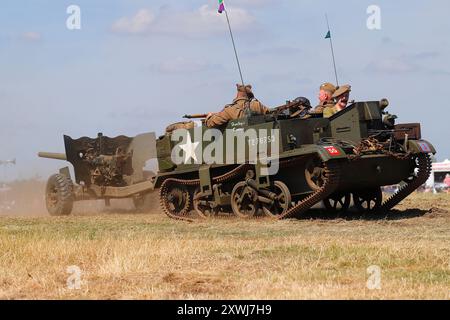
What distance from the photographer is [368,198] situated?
62.2ft

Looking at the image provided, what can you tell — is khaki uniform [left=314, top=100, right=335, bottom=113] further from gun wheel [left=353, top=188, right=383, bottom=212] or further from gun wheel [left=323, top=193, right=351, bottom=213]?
gun wheel [left=353, top=188, right=383, bottom=212]

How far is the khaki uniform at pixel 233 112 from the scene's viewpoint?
1831 centimetres

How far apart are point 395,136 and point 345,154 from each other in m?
1.60

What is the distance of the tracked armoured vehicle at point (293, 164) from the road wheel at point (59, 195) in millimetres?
3296

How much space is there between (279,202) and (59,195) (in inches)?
303

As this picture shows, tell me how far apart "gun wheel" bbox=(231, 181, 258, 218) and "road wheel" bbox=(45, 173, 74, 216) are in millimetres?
6160

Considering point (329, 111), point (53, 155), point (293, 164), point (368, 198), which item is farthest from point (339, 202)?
point (53, 155)

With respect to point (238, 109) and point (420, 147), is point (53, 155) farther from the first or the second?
point (420, 147)

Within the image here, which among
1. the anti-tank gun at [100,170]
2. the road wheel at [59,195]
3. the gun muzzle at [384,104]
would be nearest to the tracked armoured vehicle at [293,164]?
the gun muzzle at [384,104]

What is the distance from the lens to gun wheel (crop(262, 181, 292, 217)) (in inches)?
663

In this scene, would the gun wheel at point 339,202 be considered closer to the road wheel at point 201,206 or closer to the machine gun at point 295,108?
the machine gun at point 295,108

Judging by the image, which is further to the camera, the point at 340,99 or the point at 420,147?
the point at 340,99

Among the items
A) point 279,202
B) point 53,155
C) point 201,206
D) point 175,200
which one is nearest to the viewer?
point 279,202

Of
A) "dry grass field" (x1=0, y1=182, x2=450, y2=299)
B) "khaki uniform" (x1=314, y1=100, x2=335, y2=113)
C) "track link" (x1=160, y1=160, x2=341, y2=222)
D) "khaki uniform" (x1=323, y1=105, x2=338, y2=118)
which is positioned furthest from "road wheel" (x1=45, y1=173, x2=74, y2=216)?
"khaki uniform" (x1=323, y1=105, x2=338, y2=118)
